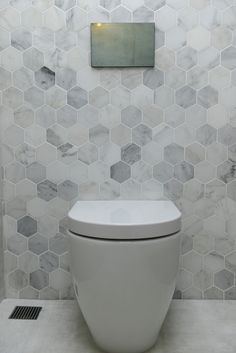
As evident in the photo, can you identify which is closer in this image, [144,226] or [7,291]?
[144,226]

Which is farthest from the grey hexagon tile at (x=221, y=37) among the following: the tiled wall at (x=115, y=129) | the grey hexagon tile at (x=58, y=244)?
the grey hexagon tile at (x=58, y=244)

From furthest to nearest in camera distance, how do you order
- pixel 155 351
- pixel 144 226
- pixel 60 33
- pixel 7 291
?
1. pixel 7 291
2. pixel 60 33
3. pixel 155 351
4. pixel 144 226

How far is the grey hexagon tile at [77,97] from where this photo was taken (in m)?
1.38

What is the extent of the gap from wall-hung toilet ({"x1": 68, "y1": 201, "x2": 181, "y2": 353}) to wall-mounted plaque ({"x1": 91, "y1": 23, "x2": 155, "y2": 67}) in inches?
24.7

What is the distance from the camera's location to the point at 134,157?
4.63 ft

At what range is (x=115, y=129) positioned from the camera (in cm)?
140

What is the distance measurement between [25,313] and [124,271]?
611 millimetres

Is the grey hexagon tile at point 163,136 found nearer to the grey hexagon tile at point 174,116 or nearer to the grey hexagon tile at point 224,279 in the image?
the grey hexagon tile at point 174,116

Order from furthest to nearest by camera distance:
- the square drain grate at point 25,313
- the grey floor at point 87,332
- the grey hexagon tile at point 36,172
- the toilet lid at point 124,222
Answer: the grey hexagon tile at point 36,172, the square drain grate at point 25,313, the grey floor at point 87,332, the toilet lid at point 124,222

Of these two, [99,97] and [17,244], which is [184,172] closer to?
[99,97]

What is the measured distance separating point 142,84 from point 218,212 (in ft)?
1.95

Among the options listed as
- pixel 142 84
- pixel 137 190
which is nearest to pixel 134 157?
pixel 137 190

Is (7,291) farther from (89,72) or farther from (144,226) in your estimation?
(89,72)

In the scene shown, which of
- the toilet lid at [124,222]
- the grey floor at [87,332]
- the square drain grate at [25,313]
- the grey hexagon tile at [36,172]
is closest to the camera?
the toilet lid at [124,222]
